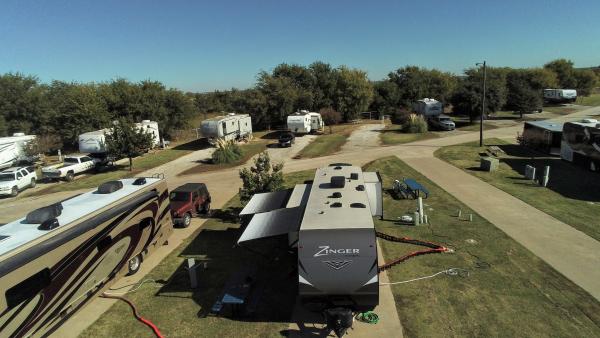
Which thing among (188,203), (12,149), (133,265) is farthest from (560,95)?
(12,149)

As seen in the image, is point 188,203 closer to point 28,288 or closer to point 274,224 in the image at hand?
point 274,224

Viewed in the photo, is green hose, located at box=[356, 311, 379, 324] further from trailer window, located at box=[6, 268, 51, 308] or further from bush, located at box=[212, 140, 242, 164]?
bush, located at box=[212, 140, 242, 164]

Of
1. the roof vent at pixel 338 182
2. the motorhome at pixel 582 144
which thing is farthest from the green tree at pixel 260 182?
the motorhome at pixel 582 144

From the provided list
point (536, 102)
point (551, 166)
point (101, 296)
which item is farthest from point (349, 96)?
point (101, 296)


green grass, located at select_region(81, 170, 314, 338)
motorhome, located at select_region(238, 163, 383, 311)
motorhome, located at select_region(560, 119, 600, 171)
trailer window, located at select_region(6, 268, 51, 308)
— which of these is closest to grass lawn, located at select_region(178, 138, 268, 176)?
green grass, located at select_region(81, 170, 314, 338)

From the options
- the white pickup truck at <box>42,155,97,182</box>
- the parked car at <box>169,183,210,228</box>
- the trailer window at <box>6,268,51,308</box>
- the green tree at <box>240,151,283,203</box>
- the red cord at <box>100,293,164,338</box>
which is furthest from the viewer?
the white pickup truck at <box>42,155,97,182</box>

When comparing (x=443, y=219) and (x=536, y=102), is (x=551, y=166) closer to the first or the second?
(x=443, y=219)
